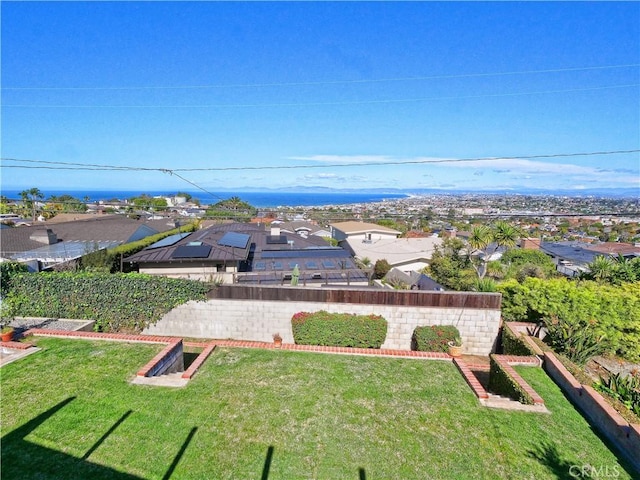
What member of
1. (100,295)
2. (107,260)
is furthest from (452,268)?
(107,260)

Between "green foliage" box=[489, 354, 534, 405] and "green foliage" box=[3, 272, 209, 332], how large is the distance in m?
9.21

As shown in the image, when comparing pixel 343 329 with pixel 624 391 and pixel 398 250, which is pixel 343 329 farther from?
pixel 398 250

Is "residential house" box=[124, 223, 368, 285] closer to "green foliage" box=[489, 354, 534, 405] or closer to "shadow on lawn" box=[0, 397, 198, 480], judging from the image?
"green foliage" box=[489, 354, 534, 405]

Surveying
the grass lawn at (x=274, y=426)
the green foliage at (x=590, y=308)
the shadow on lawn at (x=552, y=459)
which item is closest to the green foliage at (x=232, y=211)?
the grass lawn at (x=274, y=426)

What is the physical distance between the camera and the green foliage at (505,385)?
6.78 meters

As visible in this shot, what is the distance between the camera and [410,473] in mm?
4973

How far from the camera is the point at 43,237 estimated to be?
69.3 feet

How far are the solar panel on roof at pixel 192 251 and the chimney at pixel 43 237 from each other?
11447 millimetres

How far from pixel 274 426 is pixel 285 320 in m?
5.60

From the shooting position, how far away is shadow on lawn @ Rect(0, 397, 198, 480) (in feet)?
15.2

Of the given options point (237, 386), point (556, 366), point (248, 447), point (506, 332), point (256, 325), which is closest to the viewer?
point (248, 447)

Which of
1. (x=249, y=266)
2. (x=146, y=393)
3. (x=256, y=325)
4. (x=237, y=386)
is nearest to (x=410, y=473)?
(x=237, y=386)

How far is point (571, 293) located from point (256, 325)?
10.5 m

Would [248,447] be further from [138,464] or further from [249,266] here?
[249,266]
